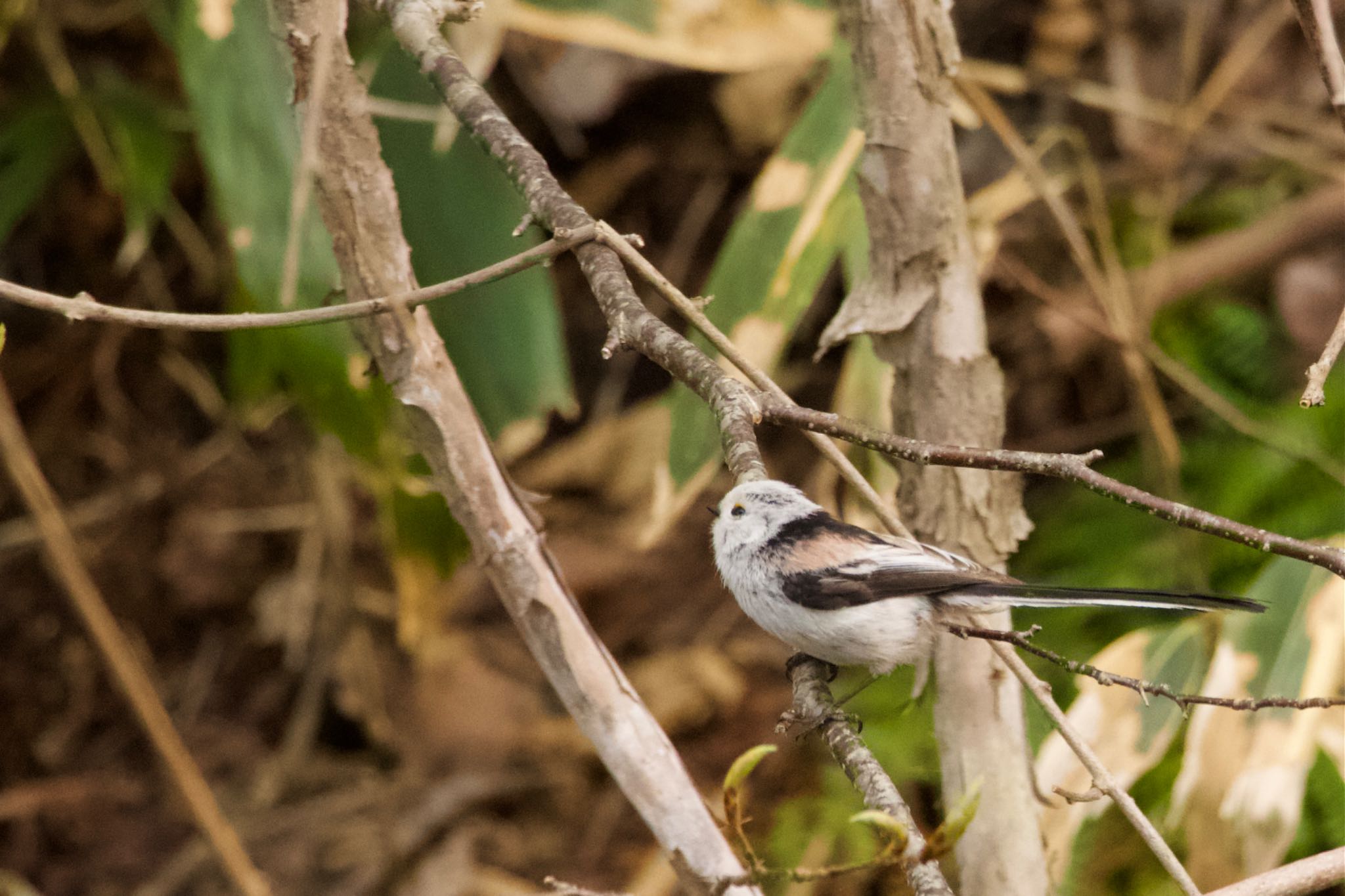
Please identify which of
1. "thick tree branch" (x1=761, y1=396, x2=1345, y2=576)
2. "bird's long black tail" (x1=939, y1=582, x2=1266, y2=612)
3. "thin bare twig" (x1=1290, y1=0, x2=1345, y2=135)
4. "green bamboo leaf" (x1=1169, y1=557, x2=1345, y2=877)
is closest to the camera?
"thick tree branch" (x1=761, y1=396, x2=1345, y2=576)

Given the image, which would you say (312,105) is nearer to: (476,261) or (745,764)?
(745,764)

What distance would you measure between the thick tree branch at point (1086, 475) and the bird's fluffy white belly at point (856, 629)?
42 centimetres

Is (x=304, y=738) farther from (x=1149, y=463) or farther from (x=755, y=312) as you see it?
(x=1149, y=463)

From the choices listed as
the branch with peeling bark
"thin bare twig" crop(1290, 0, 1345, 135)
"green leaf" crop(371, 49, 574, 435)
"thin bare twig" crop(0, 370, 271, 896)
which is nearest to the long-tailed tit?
the branch with peeling bark

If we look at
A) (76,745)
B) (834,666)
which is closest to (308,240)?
(834,666)

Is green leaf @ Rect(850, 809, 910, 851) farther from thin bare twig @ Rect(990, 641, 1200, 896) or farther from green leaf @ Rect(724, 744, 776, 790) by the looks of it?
thin bare twig @ Rect(990, 641, 1200, 896)

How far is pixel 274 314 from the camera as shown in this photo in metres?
1.46

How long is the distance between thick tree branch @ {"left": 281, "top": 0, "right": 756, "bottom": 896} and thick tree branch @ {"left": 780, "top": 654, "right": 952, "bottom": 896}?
0.22m

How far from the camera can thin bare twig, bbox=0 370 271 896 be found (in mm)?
2906

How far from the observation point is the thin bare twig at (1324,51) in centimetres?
125

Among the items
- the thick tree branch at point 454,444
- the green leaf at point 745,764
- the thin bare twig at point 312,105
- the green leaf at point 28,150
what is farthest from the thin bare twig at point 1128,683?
the green leaf at point 28,150

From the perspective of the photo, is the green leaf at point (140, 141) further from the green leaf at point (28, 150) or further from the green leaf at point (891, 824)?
the green leaf at point (891, 824)

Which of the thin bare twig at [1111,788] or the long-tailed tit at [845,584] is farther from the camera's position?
the long-tailed tit at [845,584]

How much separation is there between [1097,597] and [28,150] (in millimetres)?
3593
